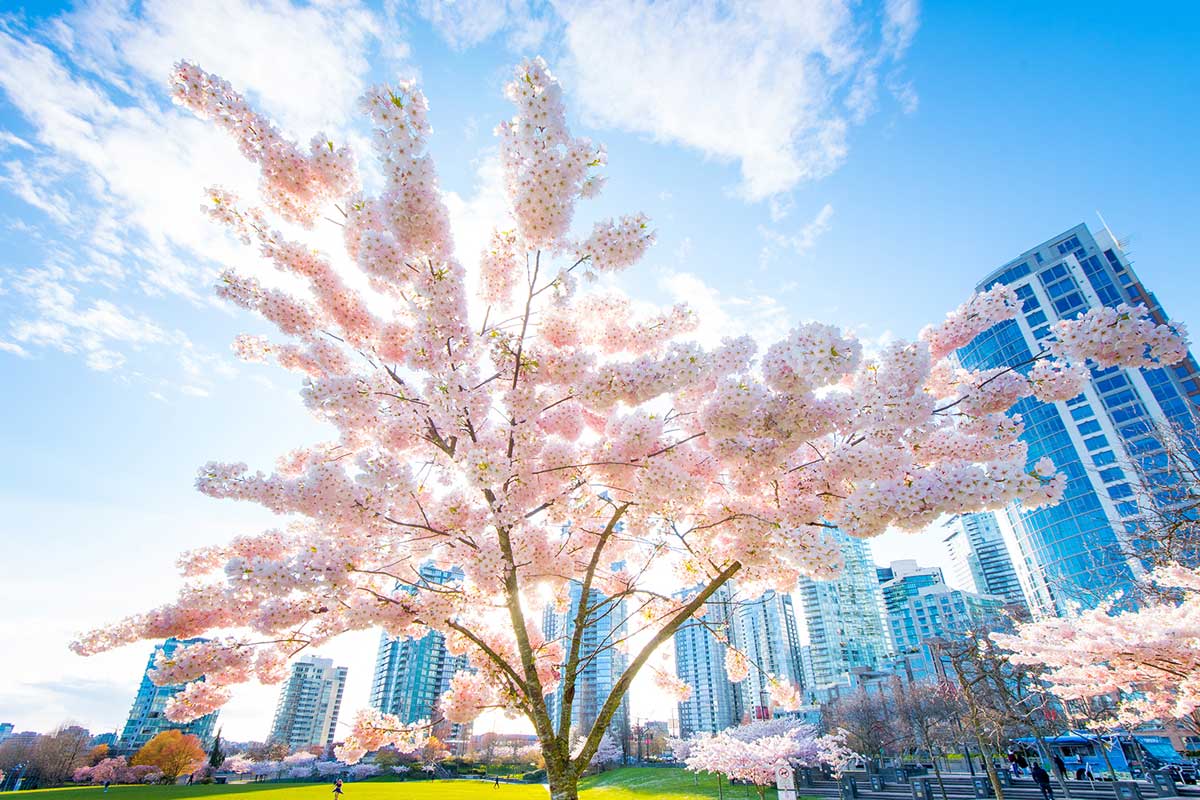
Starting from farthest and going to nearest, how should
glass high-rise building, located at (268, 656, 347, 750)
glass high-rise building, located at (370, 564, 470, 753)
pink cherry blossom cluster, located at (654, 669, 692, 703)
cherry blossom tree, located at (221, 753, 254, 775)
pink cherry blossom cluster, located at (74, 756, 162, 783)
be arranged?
glass high-rise building, located at (268, 656, 347, 750), glass high-rise building, located at (370, 564, 470, 753), cherry blossom tree, located at (221, 753, 254, 775), pink cherry blossom cluster, located at (74, 756, 162, 783), pink cherry blossom cluster, located at (654, 669, 692, 703)

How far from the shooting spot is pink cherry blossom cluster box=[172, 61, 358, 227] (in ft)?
12.1

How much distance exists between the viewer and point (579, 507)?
478cm

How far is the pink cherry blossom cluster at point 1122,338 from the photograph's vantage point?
132 inches

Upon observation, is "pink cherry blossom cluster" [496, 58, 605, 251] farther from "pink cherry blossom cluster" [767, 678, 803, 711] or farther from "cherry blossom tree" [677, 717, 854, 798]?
"cherry blossom tree" [677, 717, 854, 798]

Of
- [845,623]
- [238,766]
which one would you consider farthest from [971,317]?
[845,623]

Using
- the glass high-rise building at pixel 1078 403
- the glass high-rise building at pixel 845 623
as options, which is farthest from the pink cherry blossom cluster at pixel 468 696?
the glass high-rise building at pixel 845 623

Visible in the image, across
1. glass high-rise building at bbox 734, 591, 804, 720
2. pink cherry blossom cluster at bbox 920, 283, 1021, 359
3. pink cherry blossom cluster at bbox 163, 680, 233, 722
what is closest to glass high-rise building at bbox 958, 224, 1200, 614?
glass high-rise building at bbox 734, 591, 804, 720

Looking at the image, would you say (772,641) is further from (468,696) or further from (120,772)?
(468,696)

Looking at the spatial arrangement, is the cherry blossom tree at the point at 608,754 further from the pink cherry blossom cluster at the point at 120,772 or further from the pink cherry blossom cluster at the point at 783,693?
the pink cherry blossom cluster at the point at 783,693

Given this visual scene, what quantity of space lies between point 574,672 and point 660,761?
85.9 m

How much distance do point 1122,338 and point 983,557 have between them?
18764 cm

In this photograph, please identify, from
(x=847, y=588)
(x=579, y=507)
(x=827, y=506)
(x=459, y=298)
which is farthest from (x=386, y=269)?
(x=847, y=588)

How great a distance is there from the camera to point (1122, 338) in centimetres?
339

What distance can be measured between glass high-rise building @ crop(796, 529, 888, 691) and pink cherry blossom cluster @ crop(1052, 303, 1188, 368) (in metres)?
131
